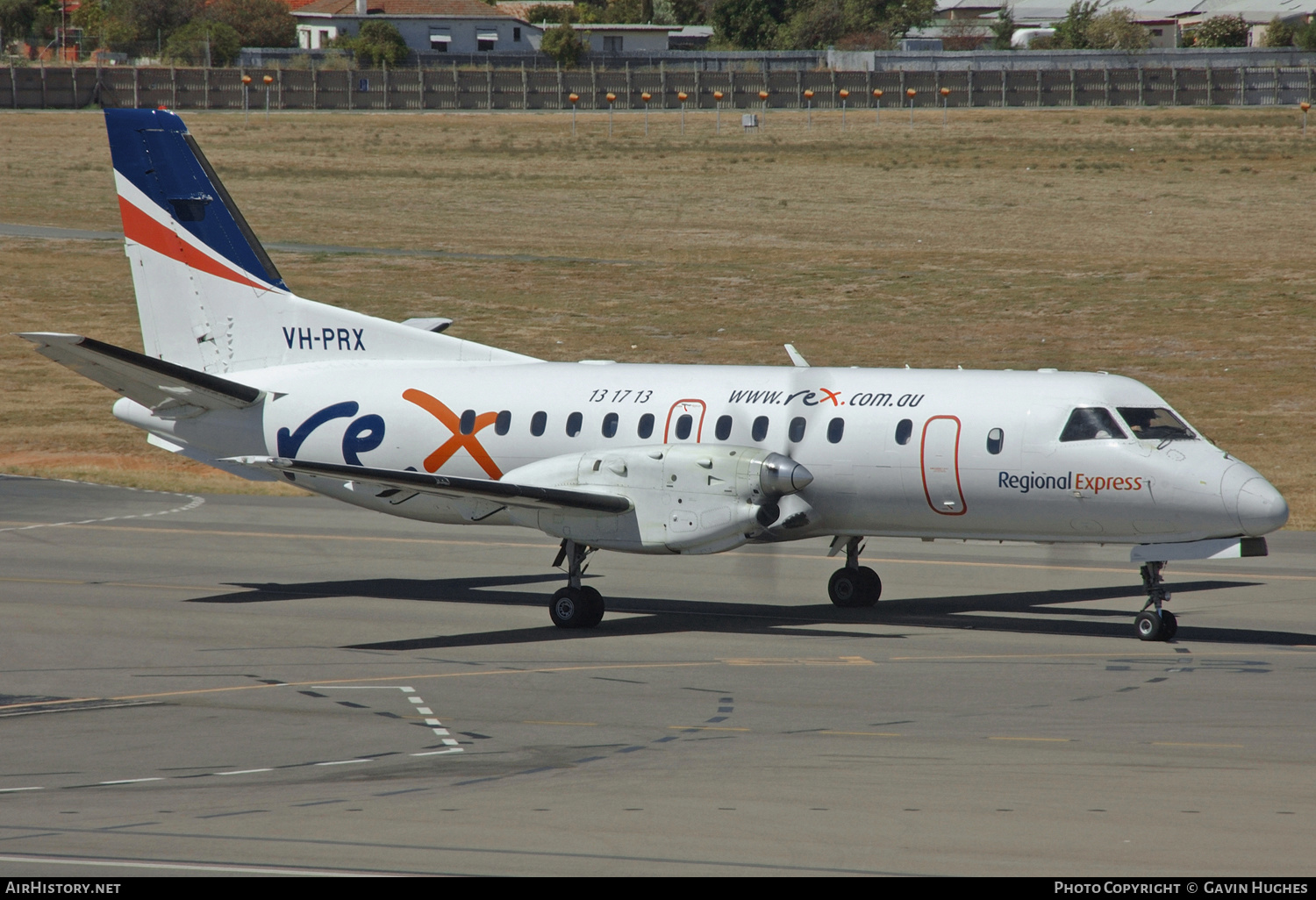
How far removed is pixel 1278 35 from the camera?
130875mm

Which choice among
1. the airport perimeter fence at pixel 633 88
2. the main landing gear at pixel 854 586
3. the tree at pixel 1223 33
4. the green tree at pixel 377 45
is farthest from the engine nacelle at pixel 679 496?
the tree at pixel 1223 33

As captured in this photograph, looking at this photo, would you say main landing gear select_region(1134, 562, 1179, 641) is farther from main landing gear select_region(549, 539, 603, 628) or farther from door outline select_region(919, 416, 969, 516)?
main landing gear select_region(549, 539, 603, 628)

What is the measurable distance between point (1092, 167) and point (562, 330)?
3782 centimetres

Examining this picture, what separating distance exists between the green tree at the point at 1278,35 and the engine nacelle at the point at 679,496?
125648mm

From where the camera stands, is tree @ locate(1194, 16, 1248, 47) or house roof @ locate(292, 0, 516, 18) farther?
house roof @ locate(292, 0, 516, 18)

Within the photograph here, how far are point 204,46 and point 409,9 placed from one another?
2134 centimetres

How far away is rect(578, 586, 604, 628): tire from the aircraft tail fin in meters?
6.77

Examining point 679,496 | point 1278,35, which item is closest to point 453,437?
point 679,496

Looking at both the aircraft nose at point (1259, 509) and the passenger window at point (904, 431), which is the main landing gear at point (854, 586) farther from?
the aircraft nose at point (1259, 509)

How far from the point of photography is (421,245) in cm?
6631

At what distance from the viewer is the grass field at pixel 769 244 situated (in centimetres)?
4675

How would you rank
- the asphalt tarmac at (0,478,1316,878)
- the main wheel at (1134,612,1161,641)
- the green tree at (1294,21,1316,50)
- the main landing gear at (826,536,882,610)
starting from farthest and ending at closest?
the green tree at (1294,21,1316,50)
the main landing gear at (826,536,882,610)
the main wheel at (1134,612,1161,641)
the asphalt tarmac at (0,478,1316,878)

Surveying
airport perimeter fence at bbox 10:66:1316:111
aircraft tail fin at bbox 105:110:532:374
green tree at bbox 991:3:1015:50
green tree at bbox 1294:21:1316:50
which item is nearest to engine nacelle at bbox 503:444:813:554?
aircraft tail fin at bbox 105:110:532:374

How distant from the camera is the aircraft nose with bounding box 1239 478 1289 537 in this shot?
18234 millimetres
